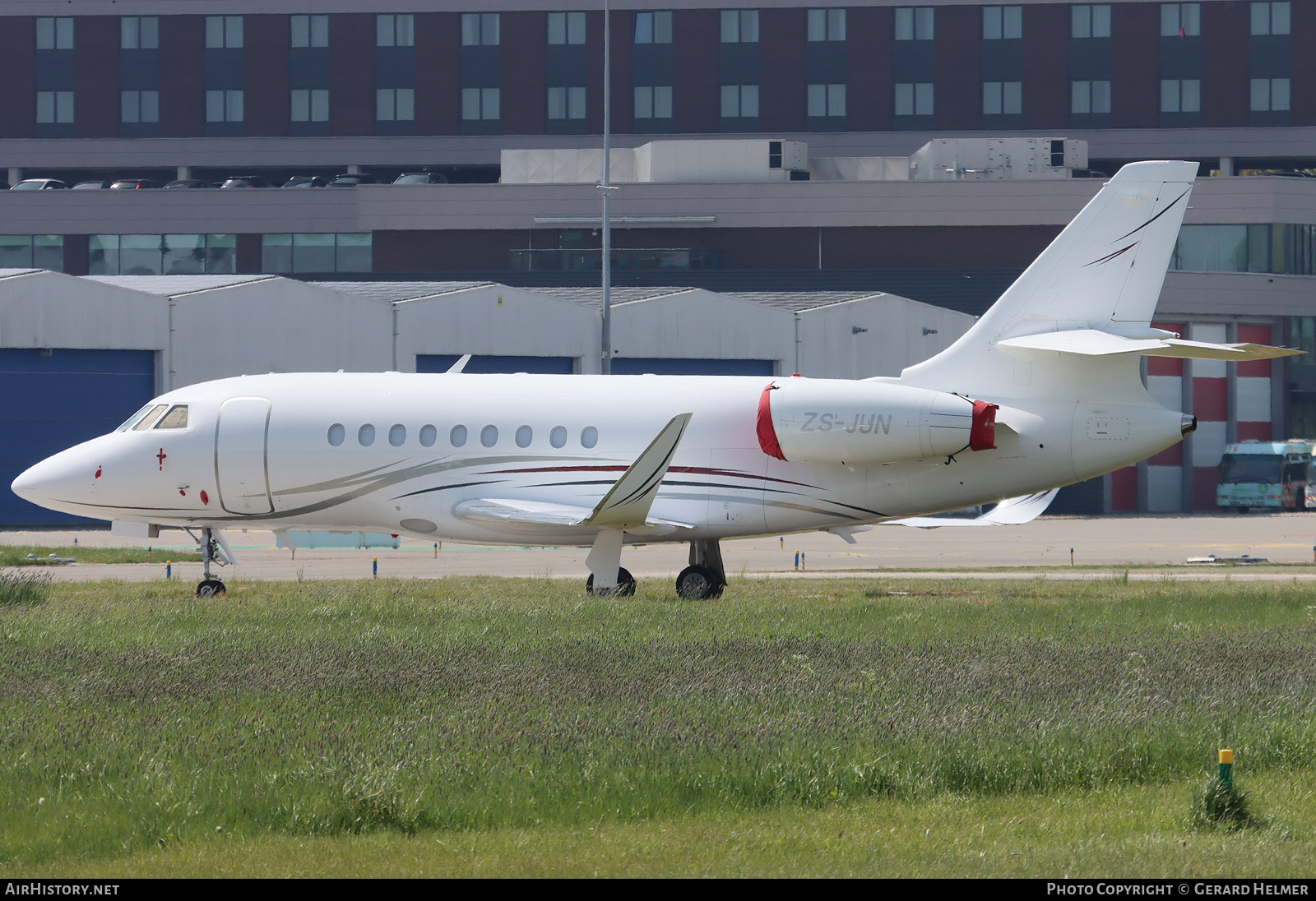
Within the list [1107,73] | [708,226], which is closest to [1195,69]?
[1107,73]

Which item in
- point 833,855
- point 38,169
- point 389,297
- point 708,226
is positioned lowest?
point 833,855

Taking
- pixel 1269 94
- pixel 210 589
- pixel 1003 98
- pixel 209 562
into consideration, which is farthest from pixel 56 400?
pixel 1269 94

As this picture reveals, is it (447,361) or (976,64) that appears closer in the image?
(447,361)

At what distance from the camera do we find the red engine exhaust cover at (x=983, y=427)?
22875 mm

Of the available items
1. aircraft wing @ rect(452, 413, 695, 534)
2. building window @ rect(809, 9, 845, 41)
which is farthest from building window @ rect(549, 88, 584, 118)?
aircraft wing @ rect(452, 413, 695, 534)

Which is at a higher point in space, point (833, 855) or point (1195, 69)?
point (1195, 69)

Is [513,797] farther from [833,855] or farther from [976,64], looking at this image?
[976,64]

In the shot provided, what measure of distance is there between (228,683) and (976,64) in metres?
81.5

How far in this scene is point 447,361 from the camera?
155 feet

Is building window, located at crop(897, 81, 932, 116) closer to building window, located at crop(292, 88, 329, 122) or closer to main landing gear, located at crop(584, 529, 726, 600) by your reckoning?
building window, located at crop(292, 88, 329, 122)

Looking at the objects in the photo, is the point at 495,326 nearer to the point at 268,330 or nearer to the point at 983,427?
the point at 268,330

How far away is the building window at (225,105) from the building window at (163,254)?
15.5m

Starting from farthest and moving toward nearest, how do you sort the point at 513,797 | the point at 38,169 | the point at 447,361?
the point at 38,169 < the point at 447,361 < the point at 513,797

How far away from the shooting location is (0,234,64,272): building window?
3125 inches
